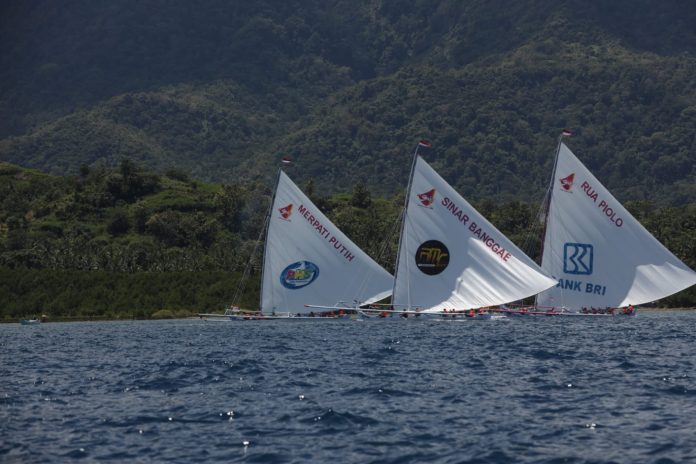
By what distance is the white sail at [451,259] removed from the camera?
297ft

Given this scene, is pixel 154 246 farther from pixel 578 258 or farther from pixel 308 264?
pixel 578 258

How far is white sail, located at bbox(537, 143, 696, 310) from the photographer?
3738 inches

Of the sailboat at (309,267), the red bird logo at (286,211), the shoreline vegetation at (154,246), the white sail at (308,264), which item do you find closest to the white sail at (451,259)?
the white sail at (308,264)

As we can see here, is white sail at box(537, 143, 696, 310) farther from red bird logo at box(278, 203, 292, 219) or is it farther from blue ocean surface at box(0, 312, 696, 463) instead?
blue ocean surface at box(0, 312, 696, 463)

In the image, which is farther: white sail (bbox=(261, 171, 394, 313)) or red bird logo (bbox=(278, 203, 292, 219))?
red bird logo (bbox=(278, 203, 292, 219))

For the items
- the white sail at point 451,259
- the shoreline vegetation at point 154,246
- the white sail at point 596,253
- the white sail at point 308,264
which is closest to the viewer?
the white sail at point 451,259

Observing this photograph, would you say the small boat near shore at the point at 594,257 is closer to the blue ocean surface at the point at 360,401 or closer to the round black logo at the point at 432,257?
the round black logo at the point at 432,257

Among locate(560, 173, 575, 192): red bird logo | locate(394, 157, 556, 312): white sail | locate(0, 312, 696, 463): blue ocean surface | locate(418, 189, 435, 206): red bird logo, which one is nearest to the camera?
locate(0, 312, 696, 463): blue ocean surface

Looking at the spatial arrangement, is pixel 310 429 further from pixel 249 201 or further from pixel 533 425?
pixel 249 201

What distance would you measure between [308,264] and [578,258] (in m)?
23.4

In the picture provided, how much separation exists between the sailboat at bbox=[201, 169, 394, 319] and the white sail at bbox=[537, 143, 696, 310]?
1526cm

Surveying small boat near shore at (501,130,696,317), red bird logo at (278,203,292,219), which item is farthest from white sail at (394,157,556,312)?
red bird logo at (278,203,292,219)

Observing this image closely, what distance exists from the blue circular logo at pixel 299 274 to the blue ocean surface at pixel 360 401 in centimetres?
3170

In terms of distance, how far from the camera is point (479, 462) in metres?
29.1
